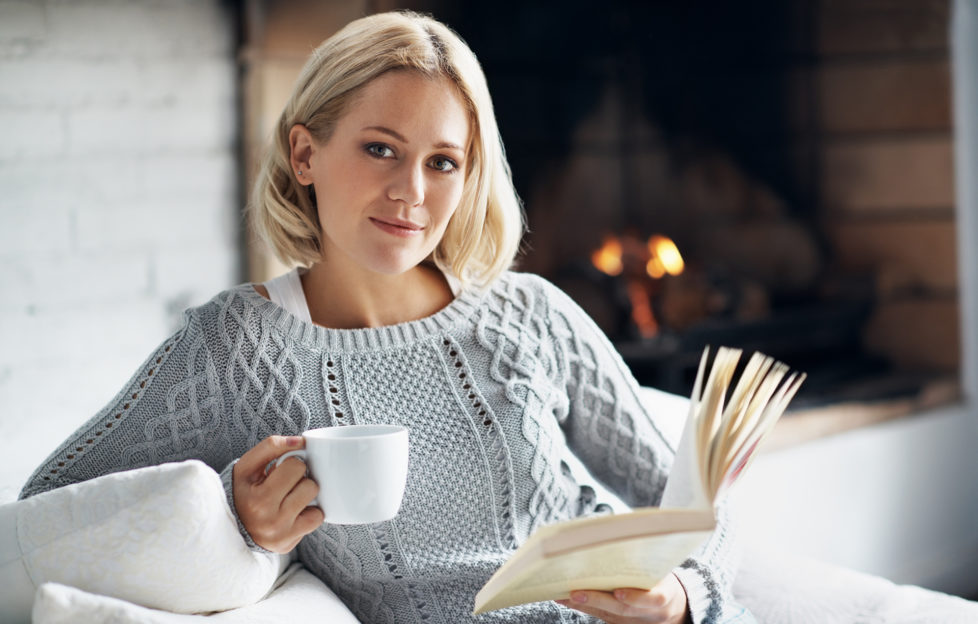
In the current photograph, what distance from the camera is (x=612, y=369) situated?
1.27m

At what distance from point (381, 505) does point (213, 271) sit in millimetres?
1149

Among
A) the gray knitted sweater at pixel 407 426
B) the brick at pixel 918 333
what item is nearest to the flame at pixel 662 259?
the brick at pixel 918 333

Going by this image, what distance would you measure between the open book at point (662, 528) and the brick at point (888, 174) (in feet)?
6.21

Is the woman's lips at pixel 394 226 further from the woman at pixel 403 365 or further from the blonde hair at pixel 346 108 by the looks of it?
the blonde hair at pixel 346 108

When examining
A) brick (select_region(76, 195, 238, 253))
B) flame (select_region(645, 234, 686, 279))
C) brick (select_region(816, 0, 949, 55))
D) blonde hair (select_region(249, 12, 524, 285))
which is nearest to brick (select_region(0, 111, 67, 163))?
brick (select_region(76, 195, 238, 253))

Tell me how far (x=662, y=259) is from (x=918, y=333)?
0.76 meters

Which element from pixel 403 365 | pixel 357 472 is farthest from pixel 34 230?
pixel 357 472

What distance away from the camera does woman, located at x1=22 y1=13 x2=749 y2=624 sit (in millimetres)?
1078

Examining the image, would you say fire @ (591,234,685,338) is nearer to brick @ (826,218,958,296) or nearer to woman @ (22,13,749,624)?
brick @ (826,218,958,296)

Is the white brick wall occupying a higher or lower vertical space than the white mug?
higher

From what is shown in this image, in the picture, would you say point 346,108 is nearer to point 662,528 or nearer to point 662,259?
point 662,528

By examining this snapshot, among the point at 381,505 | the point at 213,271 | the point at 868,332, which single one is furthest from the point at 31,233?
the point at 868,332

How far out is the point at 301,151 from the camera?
3.75 feet

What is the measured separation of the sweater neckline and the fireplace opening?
1244 mm
